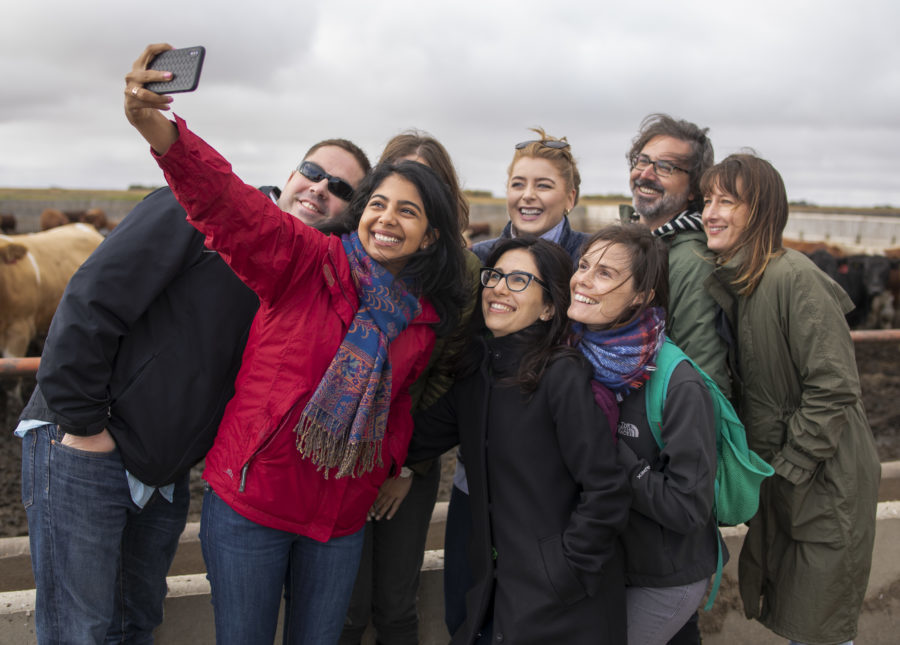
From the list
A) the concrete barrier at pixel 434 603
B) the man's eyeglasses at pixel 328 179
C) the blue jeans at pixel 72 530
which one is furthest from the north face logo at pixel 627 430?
the blue jeans at pixel 72 530

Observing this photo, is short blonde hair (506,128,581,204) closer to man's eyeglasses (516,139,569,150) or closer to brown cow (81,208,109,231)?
man's eyeglasses (516,139,569,150)

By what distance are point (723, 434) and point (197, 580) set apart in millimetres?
2031

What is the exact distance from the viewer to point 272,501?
6.15 feet

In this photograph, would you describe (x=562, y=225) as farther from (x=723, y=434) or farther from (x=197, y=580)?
(x=197, y=580)

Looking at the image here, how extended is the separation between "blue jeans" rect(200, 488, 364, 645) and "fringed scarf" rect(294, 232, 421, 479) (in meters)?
0.27

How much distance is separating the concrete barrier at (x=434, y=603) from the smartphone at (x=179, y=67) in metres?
1.90

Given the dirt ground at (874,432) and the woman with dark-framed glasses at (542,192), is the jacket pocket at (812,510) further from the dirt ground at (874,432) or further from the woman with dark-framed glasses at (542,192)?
the dirt ground at (874,432)

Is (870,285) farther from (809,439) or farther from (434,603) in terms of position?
(434,603)

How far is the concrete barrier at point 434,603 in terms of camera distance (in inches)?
96.0

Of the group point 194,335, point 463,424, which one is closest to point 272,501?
point 194,335

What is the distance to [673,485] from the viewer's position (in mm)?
1931

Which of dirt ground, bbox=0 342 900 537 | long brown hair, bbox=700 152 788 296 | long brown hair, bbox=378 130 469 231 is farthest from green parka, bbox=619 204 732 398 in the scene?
dirt ground, bbox=0 342 900 537

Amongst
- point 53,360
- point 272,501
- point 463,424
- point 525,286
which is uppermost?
point 525,286

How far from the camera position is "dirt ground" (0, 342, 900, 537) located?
457cm
